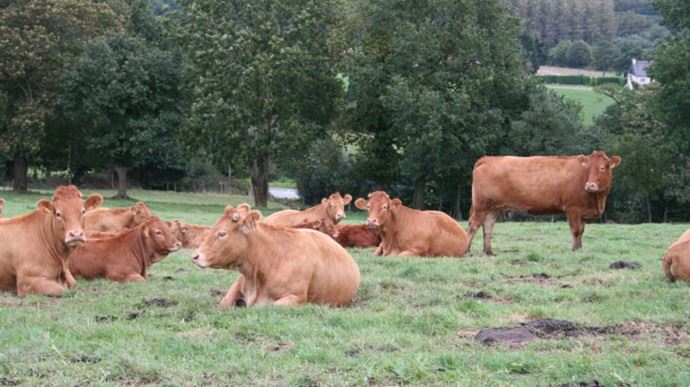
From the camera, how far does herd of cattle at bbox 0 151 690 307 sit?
35.4ft

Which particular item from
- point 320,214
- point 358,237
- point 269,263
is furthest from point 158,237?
point 320,214

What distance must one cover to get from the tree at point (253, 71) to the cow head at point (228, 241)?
105 ft

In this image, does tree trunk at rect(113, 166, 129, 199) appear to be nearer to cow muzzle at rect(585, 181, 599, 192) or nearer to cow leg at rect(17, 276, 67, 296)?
cow muzzle at rect(585, 181, 599, 192)

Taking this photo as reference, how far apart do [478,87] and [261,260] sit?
34.9m

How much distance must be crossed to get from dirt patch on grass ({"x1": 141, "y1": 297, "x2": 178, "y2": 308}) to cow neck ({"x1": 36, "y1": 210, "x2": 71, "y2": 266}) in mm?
1823

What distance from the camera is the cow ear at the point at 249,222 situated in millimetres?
10828

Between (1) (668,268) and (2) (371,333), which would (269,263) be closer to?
(2) (371,333)

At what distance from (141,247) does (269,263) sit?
3880 millimetres

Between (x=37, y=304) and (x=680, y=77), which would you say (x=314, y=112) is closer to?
(x=680, y=77)

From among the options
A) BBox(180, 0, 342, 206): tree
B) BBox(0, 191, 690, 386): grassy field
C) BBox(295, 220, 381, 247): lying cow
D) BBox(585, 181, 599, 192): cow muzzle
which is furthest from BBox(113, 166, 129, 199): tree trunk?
BBox(0, 191, 690, 386): grassy field

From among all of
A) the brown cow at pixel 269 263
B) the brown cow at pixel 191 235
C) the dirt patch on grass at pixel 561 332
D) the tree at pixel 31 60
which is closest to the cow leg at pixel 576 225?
the brown cow at pixel 191 235

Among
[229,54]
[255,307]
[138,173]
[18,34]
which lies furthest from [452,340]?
[138,173]

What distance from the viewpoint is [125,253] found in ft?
45.1

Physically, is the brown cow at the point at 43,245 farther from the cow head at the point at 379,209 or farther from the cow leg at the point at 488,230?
the cow leg at the point at 488,230
